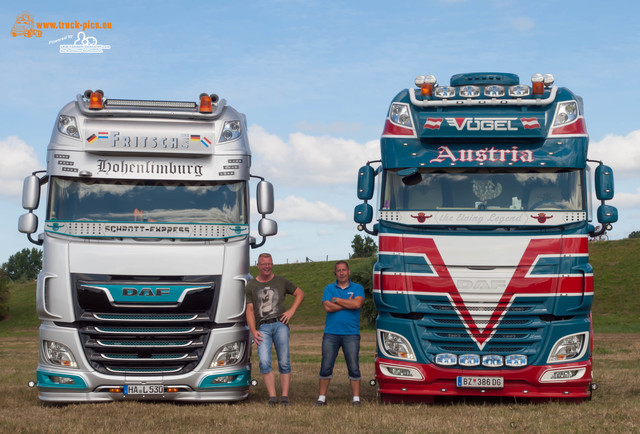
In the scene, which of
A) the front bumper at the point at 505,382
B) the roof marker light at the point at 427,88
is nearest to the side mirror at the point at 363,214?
the roof marker light at the point at 427,88

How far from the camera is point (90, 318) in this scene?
11.2 m

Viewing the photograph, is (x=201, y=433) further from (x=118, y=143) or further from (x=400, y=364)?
(x=118, y=143)

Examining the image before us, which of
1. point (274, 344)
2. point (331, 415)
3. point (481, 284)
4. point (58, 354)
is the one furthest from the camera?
point (274, 344)

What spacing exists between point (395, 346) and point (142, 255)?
12.0 ft

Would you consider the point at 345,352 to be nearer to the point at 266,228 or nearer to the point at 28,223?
the point at 266,228

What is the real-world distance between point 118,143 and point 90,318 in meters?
2.48

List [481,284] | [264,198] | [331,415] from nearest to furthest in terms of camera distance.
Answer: [331,415] → [481,284] → [264,198]

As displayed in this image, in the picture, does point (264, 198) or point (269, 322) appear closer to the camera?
point (269, 322)

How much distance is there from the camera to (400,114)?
1170 centimetres

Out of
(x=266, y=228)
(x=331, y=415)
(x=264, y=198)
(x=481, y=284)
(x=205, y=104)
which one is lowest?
(x=331, y=415)

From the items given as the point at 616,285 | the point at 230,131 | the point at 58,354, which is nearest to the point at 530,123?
the point at 230,131

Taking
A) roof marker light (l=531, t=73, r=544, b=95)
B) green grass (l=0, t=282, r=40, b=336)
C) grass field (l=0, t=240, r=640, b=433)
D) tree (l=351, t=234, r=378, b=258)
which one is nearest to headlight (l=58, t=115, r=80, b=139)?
grass field (l=0, t=240, r=640, b=433)

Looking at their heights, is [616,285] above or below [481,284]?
below

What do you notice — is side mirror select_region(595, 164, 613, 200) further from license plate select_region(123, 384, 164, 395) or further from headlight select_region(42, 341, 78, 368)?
headlight select_region(42, 341, 78, 368)
